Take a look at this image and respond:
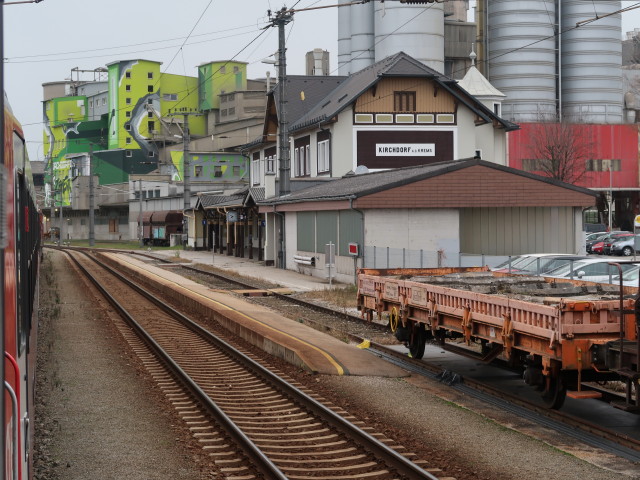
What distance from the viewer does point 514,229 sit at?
116 feet

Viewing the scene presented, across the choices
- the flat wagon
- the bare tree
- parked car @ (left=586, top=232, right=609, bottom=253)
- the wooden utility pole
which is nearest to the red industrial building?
the bare tree

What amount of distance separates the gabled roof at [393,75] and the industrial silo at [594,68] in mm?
39901

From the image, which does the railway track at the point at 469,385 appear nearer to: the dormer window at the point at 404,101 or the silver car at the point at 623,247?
the dormer window at the point at 404,101

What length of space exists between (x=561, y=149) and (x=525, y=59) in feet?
64.0

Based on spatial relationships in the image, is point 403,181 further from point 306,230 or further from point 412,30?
point 412,30

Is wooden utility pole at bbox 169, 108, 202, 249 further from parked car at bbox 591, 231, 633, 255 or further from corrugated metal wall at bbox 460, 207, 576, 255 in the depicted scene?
corrugated metal wall at bbox 460, 207, 576, 255

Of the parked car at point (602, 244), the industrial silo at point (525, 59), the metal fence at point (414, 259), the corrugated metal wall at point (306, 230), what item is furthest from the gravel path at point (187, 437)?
the industrial silo at point (525, 59)

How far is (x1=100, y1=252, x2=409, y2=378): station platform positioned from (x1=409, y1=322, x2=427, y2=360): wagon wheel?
0.75 m

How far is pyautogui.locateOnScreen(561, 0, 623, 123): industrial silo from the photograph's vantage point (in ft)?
300

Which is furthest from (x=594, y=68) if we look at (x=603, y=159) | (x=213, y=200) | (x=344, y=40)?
(x=213, y=200)

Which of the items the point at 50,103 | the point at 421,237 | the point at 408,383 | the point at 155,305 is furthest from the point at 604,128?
A: the point at 50,103

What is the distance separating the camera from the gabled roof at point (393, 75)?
51.0 meters

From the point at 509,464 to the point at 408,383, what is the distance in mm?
5234

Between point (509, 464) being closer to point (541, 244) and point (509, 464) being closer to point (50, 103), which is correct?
point (541, 244)
